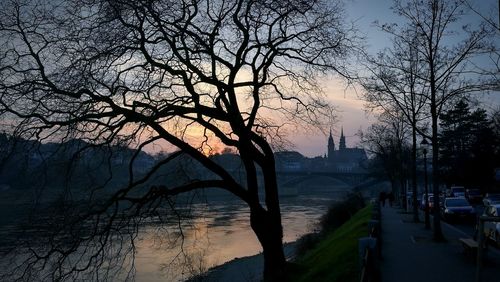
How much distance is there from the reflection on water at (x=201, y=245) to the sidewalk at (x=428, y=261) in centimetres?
577

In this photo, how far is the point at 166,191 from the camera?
13336mm

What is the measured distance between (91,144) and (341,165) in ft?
600

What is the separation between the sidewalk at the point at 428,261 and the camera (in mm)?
12914

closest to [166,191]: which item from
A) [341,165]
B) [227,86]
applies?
[227,86]

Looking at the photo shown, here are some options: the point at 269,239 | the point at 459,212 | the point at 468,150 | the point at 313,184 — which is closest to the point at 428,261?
the point at 269,239

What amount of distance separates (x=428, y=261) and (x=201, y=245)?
70.5ft

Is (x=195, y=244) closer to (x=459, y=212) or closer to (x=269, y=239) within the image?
(x=269, y=239)

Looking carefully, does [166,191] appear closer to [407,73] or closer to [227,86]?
[227,86]

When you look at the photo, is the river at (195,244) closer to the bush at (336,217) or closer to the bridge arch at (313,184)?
the bush at (336,217)

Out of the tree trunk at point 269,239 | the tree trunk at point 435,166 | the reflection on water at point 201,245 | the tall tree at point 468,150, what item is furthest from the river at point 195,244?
the tall tree at point 468,150

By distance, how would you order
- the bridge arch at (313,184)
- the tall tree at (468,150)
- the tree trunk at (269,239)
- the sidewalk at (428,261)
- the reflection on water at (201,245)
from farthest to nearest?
the bridge arch at (313,184) < the tall tree at (468,150) < the reflection on water at (201,245) < the tree trunk at (269,239) < the sidewalk at (428,261)

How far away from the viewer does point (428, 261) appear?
15492mm

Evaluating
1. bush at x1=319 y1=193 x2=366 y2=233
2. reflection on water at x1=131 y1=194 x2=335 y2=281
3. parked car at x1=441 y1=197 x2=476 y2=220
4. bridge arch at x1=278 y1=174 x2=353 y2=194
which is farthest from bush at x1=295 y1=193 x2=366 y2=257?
bridge arch at x1=278 y1=174 x2=353 y2=194

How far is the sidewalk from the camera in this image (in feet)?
42.4
